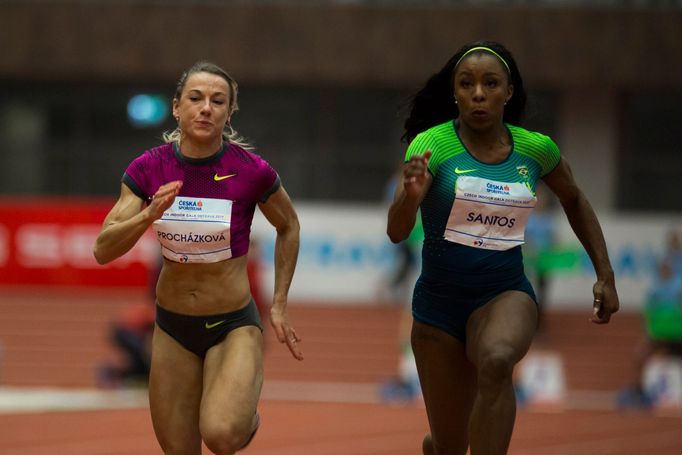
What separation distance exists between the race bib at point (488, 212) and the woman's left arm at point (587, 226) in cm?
24

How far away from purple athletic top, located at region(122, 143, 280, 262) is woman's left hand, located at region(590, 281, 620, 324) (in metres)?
1.67

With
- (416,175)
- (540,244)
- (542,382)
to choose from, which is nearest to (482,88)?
(416,175)

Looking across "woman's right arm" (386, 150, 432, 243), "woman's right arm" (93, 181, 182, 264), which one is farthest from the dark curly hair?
"woman's right arm" (93, 181, 182, 264)

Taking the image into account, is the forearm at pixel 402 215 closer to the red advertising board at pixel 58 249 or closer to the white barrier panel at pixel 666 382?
the white barrier panel at pixel 666 382

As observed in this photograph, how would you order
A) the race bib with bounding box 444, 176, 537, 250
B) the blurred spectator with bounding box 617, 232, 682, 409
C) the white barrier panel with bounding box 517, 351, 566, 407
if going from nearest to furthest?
the race bib with bounding box 444, 176, 537, 250, the blurred spectator with bounding box 617, 232, 682, 409, the white barrier panel with bounding box 517, 351, 566, 407

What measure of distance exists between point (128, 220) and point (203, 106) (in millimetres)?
647

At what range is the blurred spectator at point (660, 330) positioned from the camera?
14.0m

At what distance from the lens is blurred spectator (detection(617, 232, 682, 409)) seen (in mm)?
14039

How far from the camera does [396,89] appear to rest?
840 inches

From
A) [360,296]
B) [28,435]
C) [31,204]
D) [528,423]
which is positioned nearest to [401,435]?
[528,423]

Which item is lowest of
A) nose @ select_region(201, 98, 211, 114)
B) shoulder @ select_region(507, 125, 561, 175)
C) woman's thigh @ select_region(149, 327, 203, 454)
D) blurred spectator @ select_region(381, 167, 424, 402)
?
blurred spectator @ select_region(381, 167, 424, 402)

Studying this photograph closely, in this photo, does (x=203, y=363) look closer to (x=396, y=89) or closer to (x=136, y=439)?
(x=136, y=439)

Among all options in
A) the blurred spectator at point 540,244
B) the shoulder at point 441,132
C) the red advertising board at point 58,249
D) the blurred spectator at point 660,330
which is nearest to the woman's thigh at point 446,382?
the shoulder at point 441,132

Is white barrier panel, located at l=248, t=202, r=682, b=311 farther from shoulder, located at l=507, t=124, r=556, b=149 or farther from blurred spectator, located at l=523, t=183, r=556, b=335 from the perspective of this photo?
shoulder, located at l=507, t=124, r=556, b=149
